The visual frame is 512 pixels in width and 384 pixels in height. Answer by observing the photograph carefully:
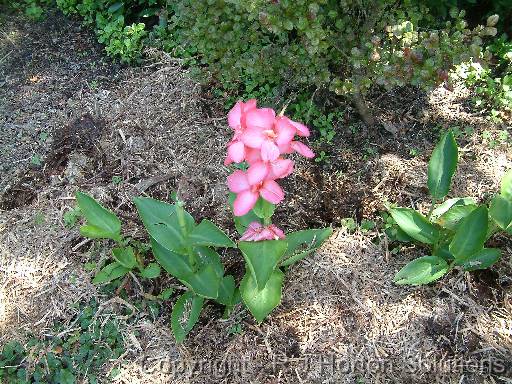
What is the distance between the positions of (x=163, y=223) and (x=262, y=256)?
1.37 feet

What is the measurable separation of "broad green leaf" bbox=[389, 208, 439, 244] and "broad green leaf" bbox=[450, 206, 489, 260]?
0.41 ft

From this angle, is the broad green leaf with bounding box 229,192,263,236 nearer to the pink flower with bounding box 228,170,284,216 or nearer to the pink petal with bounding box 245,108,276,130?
the pink flower with bounding box 228,170,284,216

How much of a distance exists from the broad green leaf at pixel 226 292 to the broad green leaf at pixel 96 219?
43cm

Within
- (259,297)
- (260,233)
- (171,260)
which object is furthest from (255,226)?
(171,260)

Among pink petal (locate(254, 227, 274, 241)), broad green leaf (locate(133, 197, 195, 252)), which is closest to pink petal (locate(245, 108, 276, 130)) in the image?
pink petal (locate(254, 227, 274, 241))

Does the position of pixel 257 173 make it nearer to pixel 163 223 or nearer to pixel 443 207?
pixel 163 223

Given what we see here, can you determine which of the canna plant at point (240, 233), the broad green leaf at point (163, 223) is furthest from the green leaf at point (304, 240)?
the broad green leaf at point (163, 223)

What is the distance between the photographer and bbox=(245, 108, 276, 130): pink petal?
5.08 feet

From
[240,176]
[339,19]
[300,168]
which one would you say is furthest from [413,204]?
[240,176]

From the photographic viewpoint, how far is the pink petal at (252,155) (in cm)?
157

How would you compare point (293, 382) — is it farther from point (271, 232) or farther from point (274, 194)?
point (274, 194)

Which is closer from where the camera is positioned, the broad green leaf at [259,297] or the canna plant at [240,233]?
the canna plant at [240,233]

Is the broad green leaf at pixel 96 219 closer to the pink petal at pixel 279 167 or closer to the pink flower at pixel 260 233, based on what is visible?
the pink flower at pixel 260 233

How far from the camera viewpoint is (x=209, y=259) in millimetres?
2074
